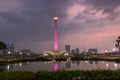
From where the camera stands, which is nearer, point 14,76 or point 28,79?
Result: point 14,76

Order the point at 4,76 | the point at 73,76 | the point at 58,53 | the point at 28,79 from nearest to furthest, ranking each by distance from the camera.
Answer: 1. the point at 4,76
2. the point at 28,79
3. the point at 73,76
4. the point at 58,53

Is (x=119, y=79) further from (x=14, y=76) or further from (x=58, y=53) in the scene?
(x=58, y=53)

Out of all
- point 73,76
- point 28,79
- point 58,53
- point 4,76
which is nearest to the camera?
point 4,76

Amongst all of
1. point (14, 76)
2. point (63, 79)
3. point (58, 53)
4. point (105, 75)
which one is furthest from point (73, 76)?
point (58, 53)

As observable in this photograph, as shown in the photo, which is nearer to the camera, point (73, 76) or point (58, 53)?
point (73, 76)

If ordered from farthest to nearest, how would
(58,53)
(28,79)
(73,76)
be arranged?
(58,53) < (73,76) < (28,79)

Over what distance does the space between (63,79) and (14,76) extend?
14.3 feet

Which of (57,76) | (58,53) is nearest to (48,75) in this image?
(57,76)

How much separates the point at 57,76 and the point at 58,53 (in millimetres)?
125186

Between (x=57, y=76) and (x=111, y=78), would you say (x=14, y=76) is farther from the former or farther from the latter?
(x=111, y=78)

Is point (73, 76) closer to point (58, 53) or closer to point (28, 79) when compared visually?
point (28, 79)

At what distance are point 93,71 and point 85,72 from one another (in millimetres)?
628

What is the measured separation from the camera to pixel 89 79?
20.3 meters

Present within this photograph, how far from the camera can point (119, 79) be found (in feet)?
66.6
